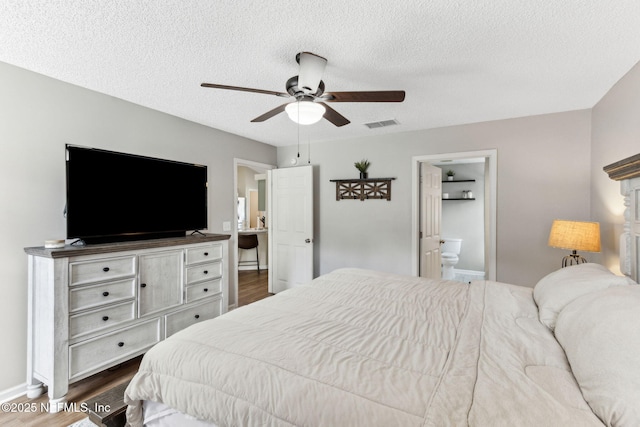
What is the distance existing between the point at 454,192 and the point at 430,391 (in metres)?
5.31

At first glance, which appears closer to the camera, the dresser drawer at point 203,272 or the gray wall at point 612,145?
the gray wall at point 612,145

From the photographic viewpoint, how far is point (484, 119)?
327 centimetres

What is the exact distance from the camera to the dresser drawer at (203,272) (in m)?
2.84

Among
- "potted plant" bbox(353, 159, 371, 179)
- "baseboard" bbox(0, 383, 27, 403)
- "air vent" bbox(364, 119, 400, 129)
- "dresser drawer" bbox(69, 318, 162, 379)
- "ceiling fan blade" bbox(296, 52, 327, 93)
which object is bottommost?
"baseboard" bbox(0, 383, 27, 403)

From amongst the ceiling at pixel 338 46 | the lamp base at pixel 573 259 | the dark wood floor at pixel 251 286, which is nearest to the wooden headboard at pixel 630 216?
the lamp base at pixel 573 259

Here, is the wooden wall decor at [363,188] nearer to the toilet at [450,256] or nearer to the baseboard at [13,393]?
the toilet at [450,256]

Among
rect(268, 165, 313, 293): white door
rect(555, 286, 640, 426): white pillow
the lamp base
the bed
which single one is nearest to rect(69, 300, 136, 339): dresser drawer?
the bed

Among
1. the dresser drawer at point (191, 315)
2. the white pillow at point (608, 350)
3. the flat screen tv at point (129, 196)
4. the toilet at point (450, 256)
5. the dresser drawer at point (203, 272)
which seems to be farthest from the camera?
the toilet at point (450, 256)

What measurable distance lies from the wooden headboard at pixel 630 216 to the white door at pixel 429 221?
2042 mm

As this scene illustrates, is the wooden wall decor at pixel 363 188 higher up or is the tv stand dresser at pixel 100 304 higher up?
the wooden wall decor at pixel 363 188

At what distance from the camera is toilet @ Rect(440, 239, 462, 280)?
5152 millimetres

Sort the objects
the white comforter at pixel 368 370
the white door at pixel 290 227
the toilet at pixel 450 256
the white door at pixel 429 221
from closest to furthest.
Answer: the white comforter at pixel 368 370 < the white door at pixel 429 221 < the white door at pixel 290 227 < the toilet at pixel 450 256

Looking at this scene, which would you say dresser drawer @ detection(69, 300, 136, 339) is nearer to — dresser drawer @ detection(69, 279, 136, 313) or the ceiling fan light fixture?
dresser drawer @ detection(69, 279, 136, 313)

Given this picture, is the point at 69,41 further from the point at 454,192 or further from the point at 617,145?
the point at 454,192
